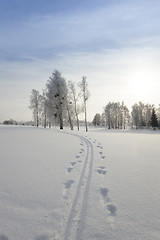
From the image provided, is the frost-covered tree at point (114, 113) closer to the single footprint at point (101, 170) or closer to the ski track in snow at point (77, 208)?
the single footprint at point (101, 170)

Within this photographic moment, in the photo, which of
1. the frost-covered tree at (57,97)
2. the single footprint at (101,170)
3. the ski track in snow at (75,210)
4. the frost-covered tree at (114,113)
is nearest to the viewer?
the ski track in snow at (75,210)

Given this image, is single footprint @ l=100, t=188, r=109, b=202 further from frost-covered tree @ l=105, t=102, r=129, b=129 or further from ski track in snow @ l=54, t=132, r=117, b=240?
frost-covered tree @ l=105, t=102, r=129, b=129

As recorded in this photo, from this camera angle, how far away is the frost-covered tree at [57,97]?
909 inches

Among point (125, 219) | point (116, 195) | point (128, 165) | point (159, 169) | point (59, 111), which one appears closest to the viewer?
point (125, 219)

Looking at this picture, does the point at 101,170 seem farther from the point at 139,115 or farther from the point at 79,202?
the point at 139,115

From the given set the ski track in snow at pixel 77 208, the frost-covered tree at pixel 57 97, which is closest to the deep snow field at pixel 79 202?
the ski track in snow at pixel 77 208

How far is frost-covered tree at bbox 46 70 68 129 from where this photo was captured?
23078mm

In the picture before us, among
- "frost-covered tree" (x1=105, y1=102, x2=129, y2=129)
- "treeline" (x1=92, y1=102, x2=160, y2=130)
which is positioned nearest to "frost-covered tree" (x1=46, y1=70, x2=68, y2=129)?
"treeline" (x1=92, y1=102, x2=160, y2=130)

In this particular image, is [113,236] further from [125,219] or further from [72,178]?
[72,178]

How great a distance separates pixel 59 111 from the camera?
→ 23.1 metres

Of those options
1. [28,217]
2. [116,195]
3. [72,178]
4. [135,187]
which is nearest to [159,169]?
[135,187]

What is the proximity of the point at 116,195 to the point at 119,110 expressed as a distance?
62655 millimetres

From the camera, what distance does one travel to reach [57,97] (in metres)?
23.2

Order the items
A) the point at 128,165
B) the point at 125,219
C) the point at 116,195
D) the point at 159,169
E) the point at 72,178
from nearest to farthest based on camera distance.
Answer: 1. the point at 125,219
2. the point at 116,195
3. the point at 72,178
4. the point at 159,169
5. the point at 128,165
